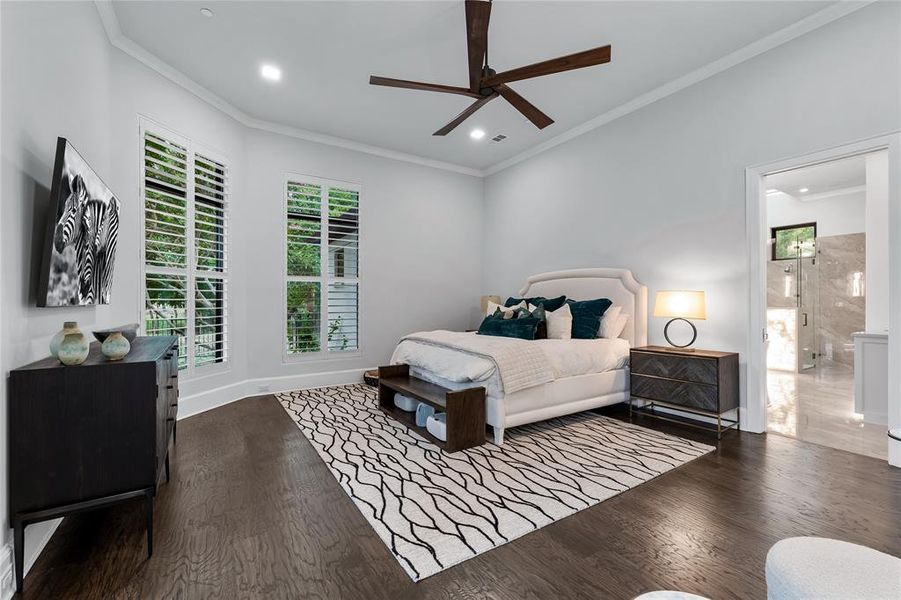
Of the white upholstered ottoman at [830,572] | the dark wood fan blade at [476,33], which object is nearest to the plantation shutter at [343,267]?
the dark wood fan blade at [476,33]

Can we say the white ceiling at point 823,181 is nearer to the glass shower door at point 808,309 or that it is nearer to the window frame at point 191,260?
the glass shower door at point 808,309

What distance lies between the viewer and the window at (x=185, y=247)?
146 inches

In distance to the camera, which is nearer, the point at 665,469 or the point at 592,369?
the point at 665,469

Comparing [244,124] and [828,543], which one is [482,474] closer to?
[828,543]

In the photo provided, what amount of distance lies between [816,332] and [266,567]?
842 cm

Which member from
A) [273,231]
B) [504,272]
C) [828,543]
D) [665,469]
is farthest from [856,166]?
[273,231]

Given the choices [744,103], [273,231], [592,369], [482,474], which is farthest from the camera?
[273,231]

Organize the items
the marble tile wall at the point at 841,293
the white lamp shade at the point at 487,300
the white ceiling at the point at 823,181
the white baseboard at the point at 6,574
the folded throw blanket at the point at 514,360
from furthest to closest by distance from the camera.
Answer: the marble tile wall at the point at 841,293 → the white lamp shade at the point at 487,300 → the white ceiling at the point at 823,181 → the folded throw blanket at the point at 514,360 → the white baseboard at the point at 6,574

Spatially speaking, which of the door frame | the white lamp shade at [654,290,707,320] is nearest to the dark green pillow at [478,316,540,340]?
the white lamp shade at [654,290,707,320]

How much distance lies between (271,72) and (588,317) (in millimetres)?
4014

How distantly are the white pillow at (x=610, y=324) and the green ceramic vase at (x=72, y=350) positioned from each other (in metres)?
4.12

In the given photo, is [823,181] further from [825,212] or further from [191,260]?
[191,260]

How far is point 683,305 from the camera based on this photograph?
3.67m

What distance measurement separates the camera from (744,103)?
3559 millimetres
